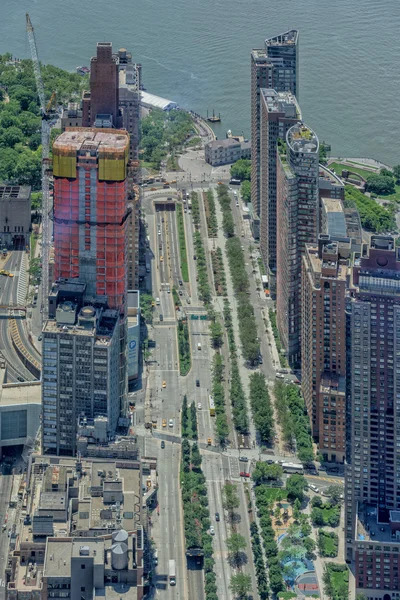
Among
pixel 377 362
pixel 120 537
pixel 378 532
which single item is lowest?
pixel 378 532

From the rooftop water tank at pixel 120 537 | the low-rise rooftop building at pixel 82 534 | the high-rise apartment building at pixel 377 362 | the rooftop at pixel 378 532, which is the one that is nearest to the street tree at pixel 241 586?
the low-rise rooftop building at pixel 82 534

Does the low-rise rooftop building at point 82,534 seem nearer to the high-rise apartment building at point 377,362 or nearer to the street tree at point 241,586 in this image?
the street tree at point 241,586

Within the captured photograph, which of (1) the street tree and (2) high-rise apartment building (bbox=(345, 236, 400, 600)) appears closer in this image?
(2) high-rise apartment building (bbox=(345, 236, 400, 600))

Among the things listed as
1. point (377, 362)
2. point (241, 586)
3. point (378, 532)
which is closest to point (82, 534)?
point (241, 586)

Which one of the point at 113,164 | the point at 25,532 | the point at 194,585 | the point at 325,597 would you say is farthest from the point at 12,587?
the point at 113,164

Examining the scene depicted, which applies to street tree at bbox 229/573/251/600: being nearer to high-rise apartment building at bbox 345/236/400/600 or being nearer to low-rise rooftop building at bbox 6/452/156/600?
low-rise rooftop building at bbox 6/452/156/600

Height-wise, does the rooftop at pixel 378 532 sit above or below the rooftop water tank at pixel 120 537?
below

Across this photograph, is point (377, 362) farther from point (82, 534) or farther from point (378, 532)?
point (82, 534)

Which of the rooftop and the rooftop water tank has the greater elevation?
the rooftop water tank

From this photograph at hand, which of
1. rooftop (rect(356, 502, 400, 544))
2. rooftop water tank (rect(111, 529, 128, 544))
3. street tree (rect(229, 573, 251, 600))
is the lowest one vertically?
street tree (rect(229, 573, 251, 600))

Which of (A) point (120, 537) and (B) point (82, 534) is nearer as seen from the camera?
(A) point (120, 537)

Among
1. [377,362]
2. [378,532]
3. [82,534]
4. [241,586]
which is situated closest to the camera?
[82,534]

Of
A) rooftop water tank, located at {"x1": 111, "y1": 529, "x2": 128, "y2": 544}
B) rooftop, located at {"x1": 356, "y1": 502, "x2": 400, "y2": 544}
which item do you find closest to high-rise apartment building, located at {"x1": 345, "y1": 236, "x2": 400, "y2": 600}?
rooftop, located at {"x1": 356, "y1": 502, "x2": 400, "y2": 544}
